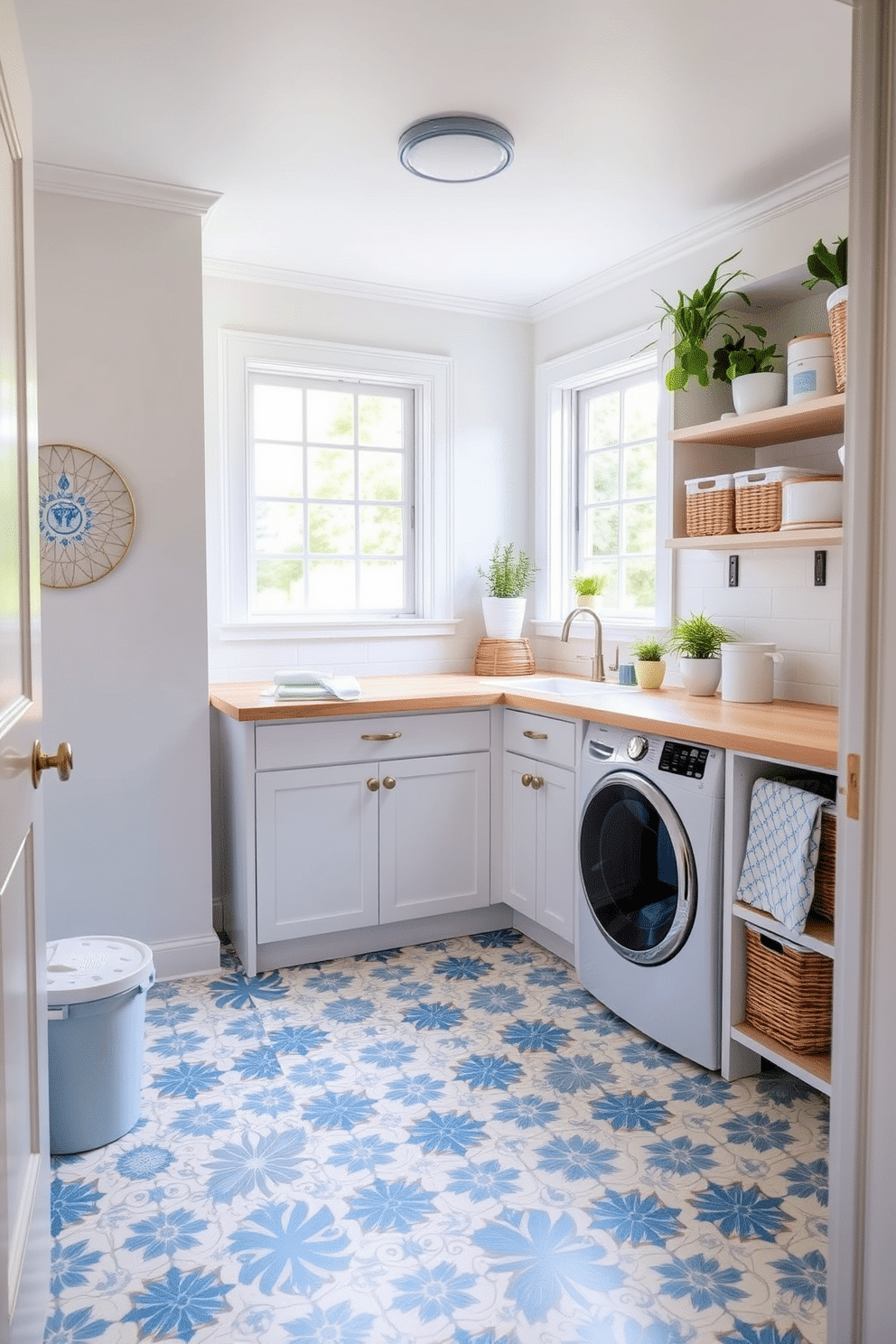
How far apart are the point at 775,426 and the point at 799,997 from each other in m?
1.62

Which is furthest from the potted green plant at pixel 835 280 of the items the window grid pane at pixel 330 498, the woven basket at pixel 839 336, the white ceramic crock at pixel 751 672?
the window grid pane at pixel 330 498

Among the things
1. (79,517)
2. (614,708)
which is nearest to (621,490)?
(614,708)

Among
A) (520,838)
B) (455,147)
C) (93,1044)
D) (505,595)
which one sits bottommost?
(93,1044)

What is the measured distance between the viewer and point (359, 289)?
3.74 m

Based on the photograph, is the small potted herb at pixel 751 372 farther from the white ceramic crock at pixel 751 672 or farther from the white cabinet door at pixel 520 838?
the white cabinet door at pixel 520 838

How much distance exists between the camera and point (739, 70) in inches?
88.4

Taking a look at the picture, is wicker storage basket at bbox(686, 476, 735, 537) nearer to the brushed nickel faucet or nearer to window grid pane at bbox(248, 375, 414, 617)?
the brushed nickel faucet

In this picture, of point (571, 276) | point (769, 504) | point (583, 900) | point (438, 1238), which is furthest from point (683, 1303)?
point (571, 276)

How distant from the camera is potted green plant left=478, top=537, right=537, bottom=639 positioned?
3996 mm

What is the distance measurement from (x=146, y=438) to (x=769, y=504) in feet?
6.26

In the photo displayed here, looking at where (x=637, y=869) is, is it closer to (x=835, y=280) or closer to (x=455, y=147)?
(x=835, y=280)

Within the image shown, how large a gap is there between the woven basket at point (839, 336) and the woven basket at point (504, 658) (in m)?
1.69

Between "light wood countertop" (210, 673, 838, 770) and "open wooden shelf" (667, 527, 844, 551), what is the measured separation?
0.48 meters

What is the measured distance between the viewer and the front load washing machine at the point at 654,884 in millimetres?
2389
